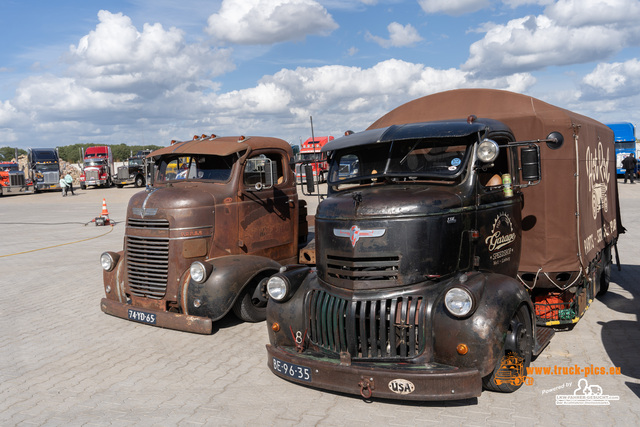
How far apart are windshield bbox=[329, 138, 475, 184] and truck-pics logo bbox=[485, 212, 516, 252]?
2.58 ft

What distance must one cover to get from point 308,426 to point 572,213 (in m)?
4.09

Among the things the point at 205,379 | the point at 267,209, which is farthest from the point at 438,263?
the point at 267,209

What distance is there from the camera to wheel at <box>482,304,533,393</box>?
5020 millimetres

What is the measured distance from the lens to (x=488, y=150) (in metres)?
5.45

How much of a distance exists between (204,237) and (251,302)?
1.12 meters

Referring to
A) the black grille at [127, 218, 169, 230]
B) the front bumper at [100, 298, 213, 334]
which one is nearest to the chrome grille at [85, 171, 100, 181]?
the black grille at [127, 218, 169, 230]

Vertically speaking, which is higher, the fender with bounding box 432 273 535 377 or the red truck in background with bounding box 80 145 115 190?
the red truck in background with bounding box 80 145 115 190

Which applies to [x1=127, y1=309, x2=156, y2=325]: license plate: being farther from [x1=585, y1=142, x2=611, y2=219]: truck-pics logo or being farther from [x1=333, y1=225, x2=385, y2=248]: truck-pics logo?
[x1=585, y1=142, x2=611, y2=219]: truck-pics logo

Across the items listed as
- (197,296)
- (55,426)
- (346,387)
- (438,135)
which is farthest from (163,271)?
(438,135)

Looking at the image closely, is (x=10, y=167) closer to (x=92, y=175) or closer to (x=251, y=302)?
(x=92, y=175)

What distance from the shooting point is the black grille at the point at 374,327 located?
Result: 4.92 m

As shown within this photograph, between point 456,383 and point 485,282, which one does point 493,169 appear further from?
point 456,383

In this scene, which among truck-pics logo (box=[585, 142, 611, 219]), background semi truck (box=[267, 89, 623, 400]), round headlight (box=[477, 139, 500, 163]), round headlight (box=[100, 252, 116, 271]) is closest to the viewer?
background semi truck (box=[267, 89, 623, 400])

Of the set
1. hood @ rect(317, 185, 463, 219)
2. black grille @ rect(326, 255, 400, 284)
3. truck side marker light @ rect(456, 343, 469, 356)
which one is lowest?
truck side marker light @ rect(456, 343, 469, 356)
